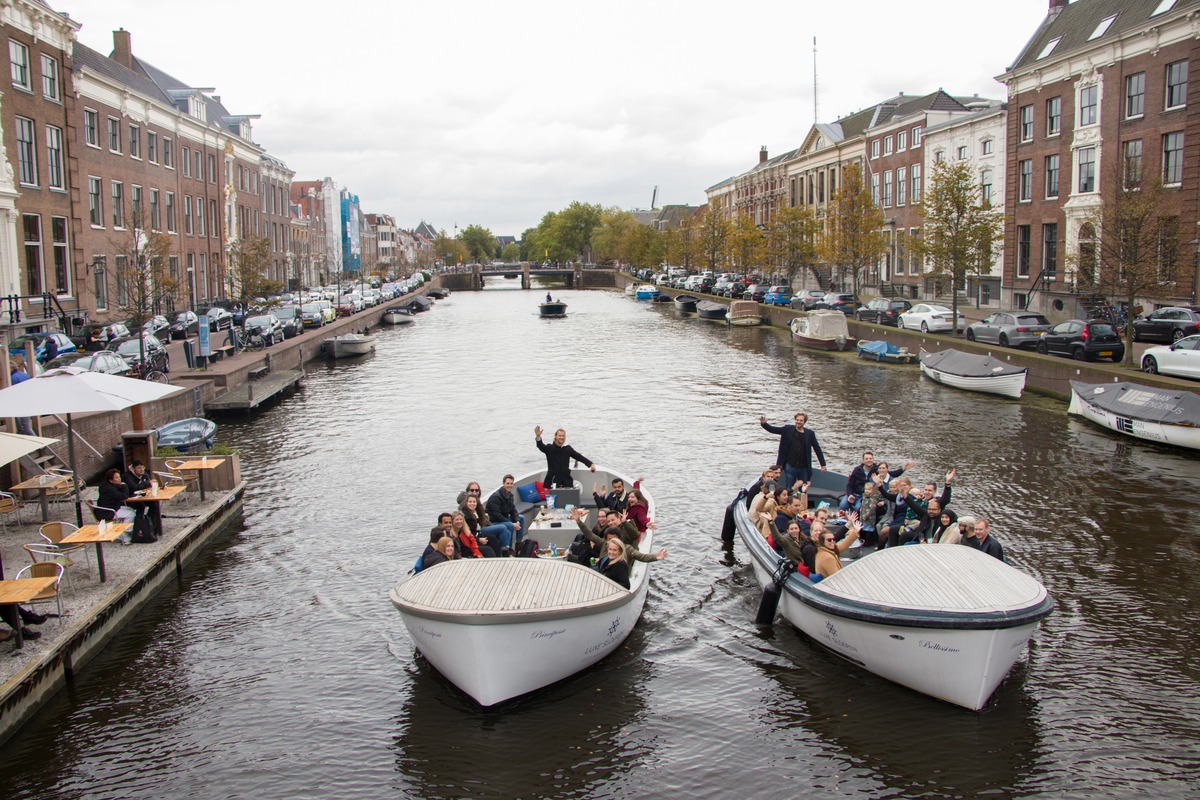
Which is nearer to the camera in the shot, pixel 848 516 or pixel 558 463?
pixel 848 516

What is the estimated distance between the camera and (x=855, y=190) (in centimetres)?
6100

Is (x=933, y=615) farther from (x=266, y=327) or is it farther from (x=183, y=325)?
(x=183, y=325)

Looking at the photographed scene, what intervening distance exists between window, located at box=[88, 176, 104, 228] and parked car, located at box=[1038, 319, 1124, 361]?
4267 cm

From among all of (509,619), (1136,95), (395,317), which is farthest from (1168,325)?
(395,317)

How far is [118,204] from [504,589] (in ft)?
155

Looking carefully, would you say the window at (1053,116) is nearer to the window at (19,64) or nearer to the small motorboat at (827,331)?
the small motorboat at (827,331)

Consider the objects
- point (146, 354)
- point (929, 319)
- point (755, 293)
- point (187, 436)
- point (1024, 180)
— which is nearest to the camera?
point (187, 436)

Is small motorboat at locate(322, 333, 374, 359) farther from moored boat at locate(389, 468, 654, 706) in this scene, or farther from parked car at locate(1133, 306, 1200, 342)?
moored boat at locate(389, 468, 654, 706)

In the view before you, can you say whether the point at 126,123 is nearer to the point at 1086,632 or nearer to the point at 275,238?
the point at 275,238

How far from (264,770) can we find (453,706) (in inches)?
86.7

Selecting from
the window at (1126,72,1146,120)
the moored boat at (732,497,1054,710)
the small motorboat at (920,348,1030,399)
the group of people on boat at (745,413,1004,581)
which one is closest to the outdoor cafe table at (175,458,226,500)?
the group of people on boat at (745,413,1004,581)

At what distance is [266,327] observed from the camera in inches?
1741

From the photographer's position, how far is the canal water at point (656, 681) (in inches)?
387

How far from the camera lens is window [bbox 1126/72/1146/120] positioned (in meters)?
42.2
